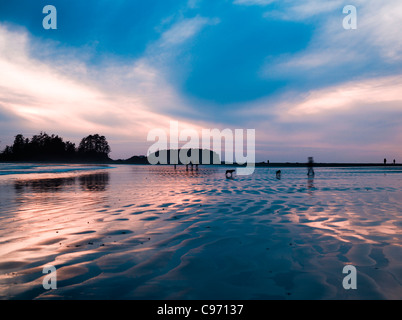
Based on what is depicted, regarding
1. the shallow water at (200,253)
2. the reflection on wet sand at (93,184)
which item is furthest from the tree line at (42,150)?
the shallow water at (200,253)

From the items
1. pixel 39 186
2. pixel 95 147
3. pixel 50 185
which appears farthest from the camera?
pixel 95 147

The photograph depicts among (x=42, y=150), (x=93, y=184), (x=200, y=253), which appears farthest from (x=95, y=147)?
(x=200, y=253)

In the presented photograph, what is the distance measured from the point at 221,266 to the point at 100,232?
11.7ft

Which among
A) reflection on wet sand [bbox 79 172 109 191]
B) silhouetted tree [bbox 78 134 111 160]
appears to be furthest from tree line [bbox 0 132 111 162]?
reflection on wet sand [bbox 79 172 109 191]

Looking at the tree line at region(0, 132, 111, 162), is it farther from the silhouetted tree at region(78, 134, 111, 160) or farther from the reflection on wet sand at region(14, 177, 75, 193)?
the reflection on wet sand at region(14, 177, 75, 193)

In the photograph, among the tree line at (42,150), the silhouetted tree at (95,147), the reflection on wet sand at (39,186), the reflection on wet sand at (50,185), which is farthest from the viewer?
the silhouetted tree at (95,147)

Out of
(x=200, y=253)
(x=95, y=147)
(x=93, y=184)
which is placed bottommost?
(x=200, y=253)

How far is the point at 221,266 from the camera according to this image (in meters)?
4.31

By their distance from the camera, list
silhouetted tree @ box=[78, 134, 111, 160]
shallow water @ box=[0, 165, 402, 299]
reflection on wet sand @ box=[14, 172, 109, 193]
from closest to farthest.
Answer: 1. shallow water @ box=[0, 165, 402, 299]
2. reflection on wet sand @ box=[14, 172, 109, 193]
3. silhouetted tree @ box=[78, 134, 111, 160]

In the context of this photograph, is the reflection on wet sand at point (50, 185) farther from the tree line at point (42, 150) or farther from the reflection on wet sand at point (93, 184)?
the tree line at point (42, 150)

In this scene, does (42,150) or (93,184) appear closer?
(93,184)

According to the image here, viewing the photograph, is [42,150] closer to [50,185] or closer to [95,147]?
[95,147]
